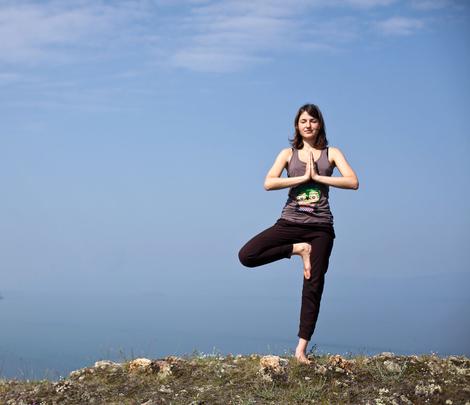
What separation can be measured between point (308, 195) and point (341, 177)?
482mm

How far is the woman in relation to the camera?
396 inches

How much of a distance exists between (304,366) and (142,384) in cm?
208

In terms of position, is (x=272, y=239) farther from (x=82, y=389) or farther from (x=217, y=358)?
(x=82, y=389)

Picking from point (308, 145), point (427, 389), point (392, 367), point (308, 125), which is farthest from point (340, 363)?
point (308, 125)

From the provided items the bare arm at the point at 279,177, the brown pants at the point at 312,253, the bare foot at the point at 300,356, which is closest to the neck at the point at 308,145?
the bare arm at the point at 279,177

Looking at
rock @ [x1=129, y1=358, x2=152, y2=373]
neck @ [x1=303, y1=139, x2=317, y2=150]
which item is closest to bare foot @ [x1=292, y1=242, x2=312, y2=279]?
neck @ [x1=303, y1=139, x2=317, y2=150]

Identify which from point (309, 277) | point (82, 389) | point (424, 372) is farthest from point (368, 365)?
point (82, 389)

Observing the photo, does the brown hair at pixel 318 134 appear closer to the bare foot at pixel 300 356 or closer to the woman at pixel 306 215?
the woman at pixel 306 215

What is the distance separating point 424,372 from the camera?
1020cm

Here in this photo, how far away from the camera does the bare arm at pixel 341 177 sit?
9906mm

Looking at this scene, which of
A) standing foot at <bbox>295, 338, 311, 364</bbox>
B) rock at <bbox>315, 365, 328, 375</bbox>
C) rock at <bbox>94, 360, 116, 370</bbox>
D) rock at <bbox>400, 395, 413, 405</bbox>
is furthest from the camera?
rock at <bbox>94, 360, 116, 370</bbox>

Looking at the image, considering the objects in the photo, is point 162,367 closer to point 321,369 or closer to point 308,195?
point 321,369

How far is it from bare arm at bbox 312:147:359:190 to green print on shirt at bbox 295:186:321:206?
0.55 feet

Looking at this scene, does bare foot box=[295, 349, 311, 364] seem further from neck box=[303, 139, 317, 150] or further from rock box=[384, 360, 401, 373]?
neck box=[303, 139, 317, 150]
